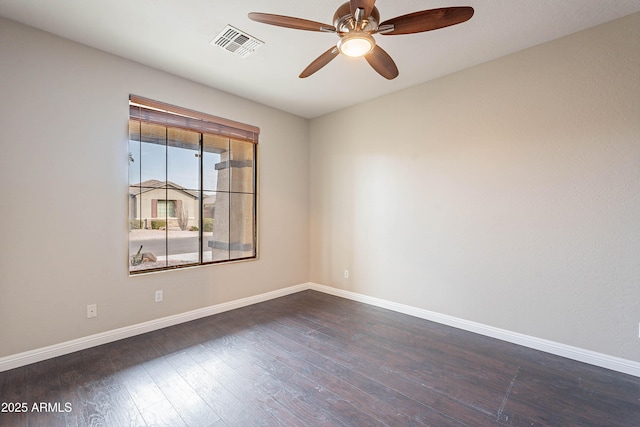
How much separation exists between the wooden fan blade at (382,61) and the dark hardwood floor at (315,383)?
2381 millimetres

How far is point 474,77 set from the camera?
292 cm

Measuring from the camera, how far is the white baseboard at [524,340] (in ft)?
7.23

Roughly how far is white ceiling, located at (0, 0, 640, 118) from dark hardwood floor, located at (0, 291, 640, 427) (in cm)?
275

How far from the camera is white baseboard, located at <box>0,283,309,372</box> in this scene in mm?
2207

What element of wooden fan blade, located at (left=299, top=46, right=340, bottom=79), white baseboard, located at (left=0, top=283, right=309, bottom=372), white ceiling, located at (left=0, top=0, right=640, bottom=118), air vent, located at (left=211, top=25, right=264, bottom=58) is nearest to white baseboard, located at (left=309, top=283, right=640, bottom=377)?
white baseboard, located at (left=0, top=283, right=309, bottom=372)

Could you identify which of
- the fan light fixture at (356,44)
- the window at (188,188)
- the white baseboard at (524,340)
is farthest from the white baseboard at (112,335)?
the fan light fixture at (356,44)

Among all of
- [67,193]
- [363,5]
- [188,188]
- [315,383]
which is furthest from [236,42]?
[315,383]

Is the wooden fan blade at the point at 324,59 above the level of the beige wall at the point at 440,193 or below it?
above

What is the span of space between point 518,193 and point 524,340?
1389mm

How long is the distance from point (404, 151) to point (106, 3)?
3.09 metres

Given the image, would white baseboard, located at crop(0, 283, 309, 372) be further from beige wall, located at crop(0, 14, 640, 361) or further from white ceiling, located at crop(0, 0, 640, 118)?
white ceiling, located at crop(0, 0, 640, 118)

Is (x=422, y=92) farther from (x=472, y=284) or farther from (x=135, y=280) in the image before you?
(x=135, y=280)

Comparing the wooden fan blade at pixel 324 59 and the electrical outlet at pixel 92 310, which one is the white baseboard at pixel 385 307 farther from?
the wooden fan blade at pixel 324 59

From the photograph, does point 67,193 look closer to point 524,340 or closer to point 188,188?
point 188,188
